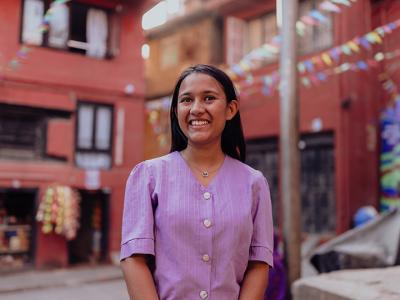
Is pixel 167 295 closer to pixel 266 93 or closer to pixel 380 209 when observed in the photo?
pixel 380 209

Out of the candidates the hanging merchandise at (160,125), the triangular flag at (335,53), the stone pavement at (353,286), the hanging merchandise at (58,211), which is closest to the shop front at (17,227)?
the hanging merchandise at (58,211)

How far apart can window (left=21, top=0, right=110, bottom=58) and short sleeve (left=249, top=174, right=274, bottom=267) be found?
10.2 metres

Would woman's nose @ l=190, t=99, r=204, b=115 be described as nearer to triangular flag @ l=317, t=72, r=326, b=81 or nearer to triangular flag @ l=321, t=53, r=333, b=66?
triangular flag @ l=321, t=53, r=333, b=66

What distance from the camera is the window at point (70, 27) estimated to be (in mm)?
11281

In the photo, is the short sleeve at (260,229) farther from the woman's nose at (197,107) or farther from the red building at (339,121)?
the red building at (339,121)

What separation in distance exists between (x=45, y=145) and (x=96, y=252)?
2979 millimetres

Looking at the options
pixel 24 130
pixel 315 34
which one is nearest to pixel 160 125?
pixel 24 130

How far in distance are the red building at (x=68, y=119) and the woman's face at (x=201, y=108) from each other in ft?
31.7

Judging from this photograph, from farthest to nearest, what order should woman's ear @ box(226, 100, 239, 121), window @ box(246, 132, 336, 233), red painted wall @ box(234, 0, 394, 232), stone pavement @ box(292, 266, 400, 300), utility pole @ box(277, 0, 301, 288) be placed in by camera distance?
window @ box(246, 132, 336, 233), red painted wall @ box(234, 0, 394, 232), utility pole @ box(277, 0, 301, 288), stone pavement @ box(292, 266, 400, 300), woman's ear @ box(226, 100, 239, 121)

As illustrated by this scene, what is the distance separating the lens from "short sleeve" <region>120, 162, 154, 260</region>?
170 cm

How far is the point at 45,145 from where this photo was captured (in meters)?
11.7

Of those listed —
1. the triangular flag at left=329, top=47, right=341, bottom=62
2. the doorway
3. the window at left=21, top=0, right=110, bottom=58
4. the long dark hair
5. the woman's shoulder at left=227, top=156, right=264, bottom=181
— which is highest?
the window at left=21, top=0, right=110, bottom=58

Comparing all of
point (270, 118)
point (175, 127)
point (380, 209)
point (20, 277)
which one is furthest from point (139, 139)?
point (175, 127)

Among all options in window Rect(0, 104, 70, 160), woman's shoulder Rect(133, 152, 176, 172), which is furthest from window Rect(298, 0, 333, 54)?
woman's shoulder Rect(133, 152, 176, 172)
